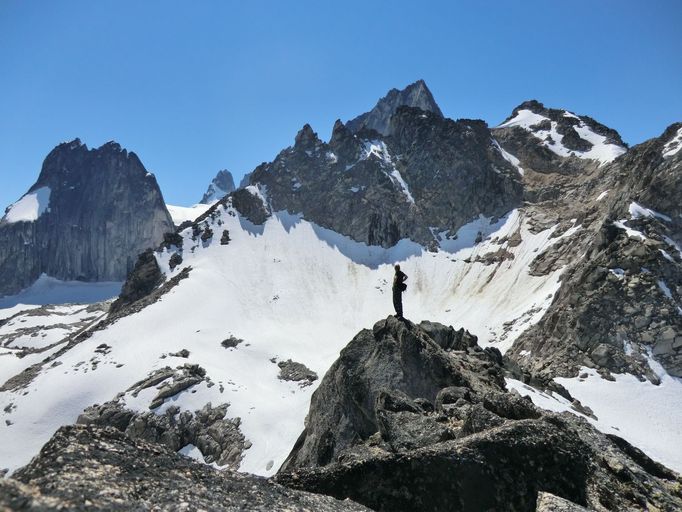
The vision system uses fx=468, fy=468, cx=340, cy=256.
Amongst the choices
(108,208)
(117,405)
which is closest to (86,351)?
(117,405)

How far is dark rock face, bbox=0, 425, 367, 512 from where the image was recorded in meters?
4.23

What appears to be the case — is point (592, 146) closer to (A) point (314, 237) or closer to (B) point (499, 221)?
(B) point (499, 221)

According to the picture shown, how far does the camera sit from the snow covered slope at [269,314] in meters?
46.8

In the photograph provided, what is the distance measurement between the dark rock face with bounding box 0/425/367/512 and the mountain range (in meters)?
0.08

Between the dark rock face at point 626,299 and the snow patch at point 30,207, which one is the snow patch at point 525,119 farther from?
the snow patch at point 30,207

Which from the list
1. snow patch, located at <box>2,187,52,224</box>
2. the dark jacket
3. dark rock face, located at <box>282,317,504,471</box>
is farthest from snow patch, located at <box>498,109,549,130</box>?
snow patch, located at <box>2,187,52,224</box>

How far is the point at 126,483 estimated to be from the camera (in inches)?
192

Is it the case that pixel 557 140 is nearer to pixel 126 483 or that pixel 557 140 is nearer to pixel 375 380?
pixel 375 380

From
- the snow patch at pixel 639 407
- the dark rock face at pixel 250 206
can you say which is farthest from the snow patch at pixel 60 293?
the snow patch at pixel 639 407

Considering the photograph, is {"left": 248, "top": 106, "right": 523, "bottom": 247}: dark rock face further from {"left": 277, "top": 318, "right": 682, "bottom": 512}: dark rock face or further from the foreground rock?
{"left": 277, "top": 318, "right": 682, "bottom": 512}: dark rock face

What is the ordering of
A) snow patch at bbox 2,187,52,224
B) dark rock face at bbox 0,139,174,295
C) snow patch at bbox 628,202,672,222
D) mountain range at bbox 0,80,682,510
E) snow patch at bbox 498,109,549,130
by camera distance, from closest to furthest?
1. mountain range at bbox 0,80,682,510
2. snow patch at bbox 628,202,672,222
3. snow patch at bbox 498,109,549,130
4. dark rock face at bbox 0,139,174,295
5. snow patch at bbox 2,187,52,224

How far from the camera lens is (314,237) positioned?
4008 inches

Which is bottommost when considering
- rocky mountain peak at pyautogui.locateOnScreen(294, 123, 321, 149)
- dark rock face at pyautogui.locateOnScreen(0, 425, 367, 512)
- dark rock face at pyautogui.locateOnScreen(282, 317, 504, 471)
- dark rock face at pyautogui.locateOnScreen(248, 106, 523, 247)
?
dark rock face at pyautogui.locateOnScreen(0, 425, 367, 512)

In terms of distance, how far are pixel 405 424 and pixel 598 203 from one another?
74.8 metres
